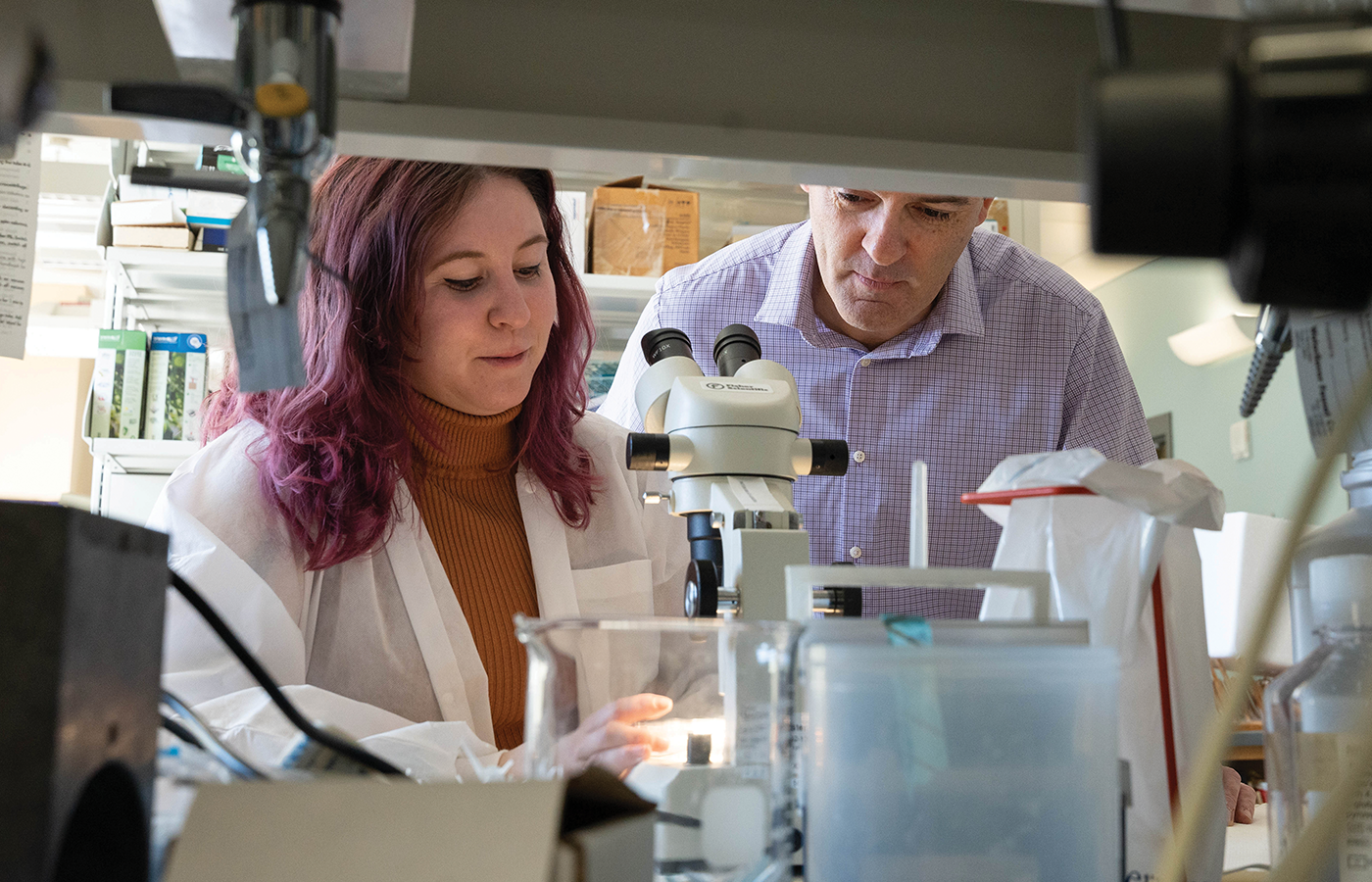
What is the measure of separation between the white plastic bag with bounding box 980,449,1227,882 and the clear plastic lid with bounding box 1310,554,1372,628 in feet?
0.22

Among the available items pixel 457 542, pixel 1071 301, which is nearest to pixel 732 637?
pixel 457 542

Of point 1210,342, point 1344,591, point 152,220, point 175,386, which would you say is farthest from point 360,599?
point 1210,342

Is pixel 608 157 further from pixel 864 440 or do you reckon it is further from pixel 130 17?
pixel 864 440

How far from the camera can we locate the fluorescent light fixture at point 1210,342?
3873 mm

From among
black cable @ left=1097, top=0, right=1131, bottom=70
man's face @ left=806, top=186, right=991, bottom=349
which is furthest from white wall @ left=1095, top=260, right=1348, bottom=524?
black cable @ left=1097, top=0, right=1131, bottom=70

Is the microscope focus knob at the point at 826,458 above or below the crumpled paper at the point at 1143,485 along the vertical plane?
above

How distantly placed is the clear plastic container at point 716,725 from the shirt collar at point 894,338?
1.33m

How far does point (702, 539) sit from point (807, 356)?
1.01 meters

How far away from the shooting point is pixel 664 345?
1.08 meters

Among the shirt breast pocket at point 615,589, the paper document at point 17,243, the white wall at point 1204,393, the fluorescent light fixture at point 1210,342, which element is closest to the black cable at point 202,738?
the paper document at point 17,243

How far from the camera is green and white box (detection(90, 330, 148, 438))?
9.77 feet

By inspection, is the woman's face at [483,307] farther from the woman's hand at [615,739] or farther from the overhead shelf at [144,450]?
the overhead shelf at [144,450]

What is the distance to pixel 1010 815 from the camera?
51 centimetres

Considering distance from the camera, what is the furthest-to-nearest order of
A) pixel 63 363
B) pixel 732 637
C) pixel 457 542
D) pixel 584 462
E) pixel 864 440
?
pixel 63 363 → pixel 864 440 → pixel 584 462 → pixel 457 542 → pixel 732 637
